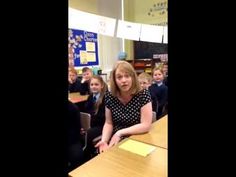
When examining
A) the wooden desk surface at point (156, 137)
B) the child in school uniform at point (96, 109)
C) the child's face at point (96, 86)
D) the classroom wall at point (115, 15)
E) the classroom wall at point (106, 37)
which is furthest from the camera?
the classroom wall at point (115, 15)

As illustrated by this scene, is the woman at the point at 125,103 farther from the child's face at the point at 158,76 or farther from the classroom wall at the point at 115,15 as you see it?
the classroom wall at the point at 115,15

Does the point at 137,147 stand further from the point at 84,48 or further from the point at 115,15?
the point at 115,15

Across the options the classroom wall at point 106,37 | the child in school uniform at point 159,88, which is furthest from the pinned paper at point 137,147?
the classroom wall at point 106,37

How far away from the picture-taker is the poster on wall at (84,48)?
4.18m

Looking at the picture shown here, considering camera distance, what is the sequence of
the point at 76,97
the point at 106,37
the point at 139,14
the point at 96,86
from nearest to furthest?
1. the point at 96,86
2. the point at 76,97
3. the point at 106,37
4. the point at 139,14

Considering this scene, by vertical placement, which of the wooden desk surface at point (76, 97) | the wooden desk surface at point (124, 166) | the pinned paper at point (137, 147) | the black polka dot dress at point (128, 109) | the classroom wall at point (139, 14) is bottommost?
the wooden desk surface at point (124, 166)

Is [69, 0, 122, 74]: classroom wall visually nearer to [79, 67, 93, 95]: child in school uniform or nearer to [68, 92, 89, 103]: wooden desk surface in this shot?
[79, 67, 93, 95]: child in school uniform

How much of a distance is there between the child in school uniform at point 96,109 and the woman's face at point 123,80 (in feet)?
2.25

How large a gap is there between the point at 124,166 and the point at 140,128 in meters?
0.44

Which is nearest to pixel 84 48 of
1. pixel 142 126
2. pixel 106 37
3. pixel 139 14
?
pixel 106 37

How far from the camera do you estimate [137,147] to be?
1.19 metres

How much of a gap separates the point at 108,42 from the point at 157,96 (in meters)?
2.58
